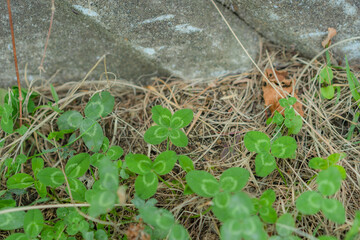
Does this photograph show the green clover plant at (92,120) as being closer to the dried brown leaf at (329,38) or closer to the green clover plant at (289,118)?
the green clover plant at (289,118)

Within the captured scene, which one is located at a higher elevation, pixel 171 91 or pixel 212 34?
pixel 212 34

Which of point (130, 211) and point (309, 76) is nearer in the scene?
point (130, 211)

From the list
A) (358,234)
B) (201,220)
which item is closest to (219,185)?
(201,220)

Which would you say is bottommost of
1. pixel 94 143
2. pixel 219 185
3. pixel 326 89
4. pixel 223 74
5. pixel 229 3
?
pixel 94 143

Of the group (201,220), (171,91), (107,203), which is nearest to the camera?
(107,203)

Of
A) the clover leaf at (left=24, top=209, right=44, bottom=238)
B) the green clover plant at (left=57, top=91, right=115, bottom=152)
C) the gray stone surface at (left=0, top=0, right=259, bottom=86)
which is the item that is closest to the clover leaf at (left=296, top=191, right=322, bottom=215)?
the gray stone surface at (left=0, top=0, right=259, bottom=86)

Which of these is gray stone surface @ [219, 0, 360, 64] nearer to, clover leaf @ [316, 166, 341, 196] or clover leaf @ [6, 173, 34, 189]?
clover leaf @ [316, 166, 341, 196]

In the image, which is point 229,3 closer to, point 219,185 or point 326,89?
point 326,89

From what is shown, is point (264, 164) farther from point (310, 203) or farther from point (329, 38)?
point (329, 38)
